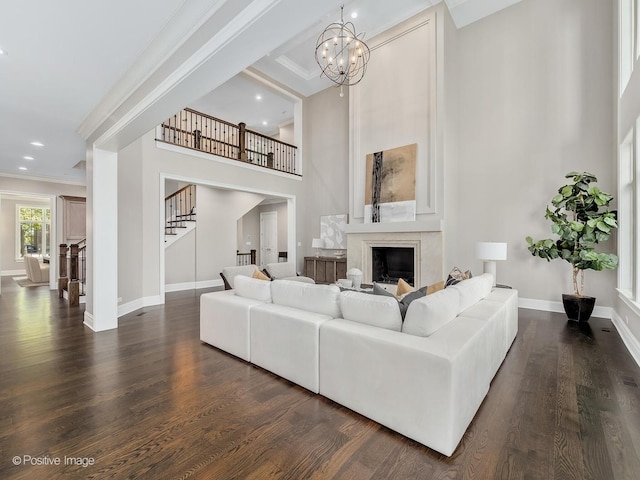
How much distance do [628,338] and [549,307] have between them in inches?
66.7

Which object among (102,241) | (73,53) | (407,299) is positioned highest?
(73,53)

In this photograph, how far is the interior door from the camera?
1080 cm

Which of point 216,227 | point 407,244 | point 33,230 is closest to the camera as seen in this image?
point 407,244

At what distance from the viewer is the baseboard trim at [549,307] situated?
14.7 ft

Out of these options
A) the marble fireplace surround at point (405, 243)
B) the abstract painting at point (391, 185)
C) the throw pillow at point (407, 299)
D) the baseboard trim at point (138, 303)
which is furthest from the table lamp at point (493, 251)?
the baseboard trim at point (138, 303)

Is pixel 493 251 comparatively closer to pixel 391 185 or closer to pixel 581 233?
pixel 581 233

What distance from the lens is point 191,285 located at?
7.32 metres

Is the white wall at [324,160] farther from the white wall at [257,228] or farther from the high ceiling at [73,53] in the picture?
the white wall at [257,228]

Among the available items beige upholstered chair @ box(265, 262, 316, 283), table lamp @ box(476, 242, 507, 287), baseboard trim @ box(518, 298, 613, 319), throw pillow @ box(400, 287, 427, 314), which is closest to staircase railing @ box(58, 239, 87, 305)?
beige upholstered chair @ box(265, 262, 316, 283)

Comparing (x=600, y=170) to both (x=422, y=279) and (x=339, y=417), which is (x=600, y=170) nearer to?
(x=422, y=279)

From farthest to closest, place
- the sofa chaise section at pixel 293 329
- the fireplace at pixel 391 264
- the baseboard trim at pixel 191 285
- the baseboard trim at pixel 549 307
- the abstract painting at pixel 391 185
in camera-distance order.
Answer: the baseboard trim at pixel 191 285
the fireplace at pixel 391 264
the abstract painting at pixel 391 185
the baseboard trim at pixel 549 307
the sofa chaise section at pixel 293 329

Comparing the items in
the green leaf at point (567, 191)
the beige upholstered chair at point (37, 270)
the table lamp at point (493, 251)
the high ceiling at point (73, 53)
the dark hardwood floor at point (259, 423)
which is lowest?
the dark hardwood floor at point (259, 423)

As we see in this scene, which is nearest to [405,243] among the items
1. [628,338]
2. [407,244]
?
[407,244]

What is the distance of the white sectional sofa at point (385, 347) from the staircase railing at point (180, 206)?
550 cm
